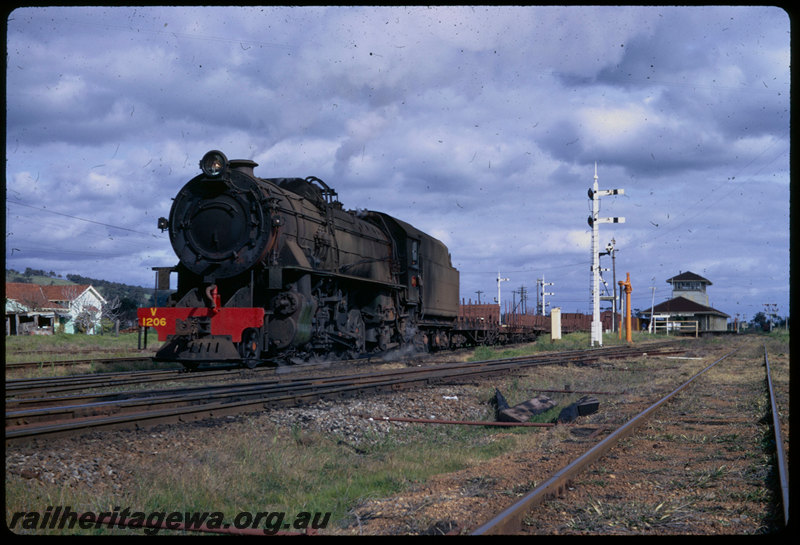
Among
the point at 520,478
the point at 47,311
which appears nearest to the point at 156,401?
the point at 520,478

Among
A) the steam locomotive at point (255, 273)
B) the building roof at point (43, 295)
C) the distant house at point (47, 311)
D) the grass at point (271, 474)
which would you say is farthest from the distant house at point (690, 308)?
the grass at point (271, 474)

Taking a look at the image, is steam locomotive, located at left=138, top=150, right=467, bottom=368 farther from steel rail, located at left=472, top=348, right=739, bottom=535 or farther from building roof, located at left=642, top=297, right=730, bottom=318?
building roof, located at left=642, top=297, right=730, bottom=318

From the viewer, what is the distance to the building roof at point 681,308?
10031 cm

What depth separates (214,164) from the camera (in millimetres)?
13547

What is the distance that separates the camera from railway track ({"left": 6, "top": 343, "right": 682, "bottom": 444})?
274 inches

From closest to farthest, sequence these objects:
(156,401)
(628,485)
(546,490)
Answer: (546,490), (628,485), (156,401)

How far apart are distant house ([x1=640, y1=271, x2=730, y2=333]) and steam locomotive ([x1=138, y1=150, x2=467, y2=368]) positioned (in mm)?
79345

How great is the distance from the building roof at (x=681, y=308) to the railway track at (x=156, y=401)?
318ft

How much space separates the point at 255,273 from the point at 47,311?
56.3 metres

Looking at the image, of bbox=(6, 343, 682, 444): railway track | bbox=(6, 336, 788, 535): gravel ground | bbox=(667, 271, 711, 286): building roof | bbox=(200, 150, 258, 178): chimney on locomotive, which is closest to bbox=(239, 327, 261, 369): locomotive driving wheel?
bbox=(6, 343, 682, 444): railway track

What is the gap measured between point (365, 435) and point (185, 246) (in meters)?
7.79

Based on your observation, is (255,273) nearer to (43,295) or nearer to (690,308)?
(43,295)

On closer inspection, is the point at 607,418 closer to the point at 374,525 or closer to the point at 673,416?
the point at 673,416

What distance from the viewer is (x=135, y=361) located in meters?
18.5
